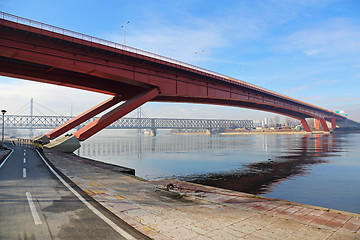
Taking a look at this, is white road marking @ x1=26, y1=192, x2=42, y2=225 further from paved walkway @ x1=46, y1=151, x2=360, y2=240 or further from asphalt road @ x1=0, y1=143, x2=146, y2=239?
paved walkway @ x1=46, y1=151, x2=360, y2=240

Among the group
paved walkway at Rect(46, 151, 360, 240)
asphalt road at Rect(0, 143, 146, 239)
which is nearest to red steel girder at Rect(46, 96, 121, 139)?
asphalt road at Rect(0, 143, 146, 239)

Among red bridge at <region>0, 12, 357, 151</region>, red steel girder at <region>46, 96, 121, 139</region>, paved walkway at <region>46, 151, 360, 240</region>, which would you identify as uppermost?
red bridge at <region>0, 12, 357, 151</region>

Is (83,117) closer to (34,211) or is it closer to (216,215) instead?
(34,211)

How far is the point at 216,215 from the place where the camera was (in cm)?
768

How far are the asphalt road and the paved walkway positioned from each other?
0.77m

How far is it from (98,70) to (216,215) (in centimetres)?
2565

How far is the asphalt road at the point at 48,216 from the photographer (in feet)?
20.2

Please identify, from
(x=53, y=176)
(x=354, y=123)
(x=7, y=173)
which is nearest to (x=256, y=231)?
(x=53, y=176)

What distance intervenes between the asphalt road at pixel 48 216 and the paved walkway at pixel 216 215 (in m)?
0.77

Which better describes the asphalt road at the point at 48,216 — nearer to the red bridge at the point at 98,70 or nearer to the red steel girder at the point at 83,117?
the red bridge at the point at 98,70

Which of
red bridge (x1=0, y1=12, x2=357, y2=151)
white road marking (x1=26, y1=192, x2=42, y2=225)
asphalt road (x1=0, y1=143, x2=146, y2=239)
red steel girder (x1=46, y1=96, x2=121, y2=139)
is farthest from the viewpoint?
red steel girder (x1=46, y1=96, x2=121, y2=139)

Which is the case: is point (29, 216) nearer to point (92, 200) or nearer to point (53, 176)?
point (92, 200)

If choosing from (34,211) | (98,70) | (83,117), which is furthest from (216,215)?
(83,117)

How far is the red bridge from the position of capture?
23969mm
